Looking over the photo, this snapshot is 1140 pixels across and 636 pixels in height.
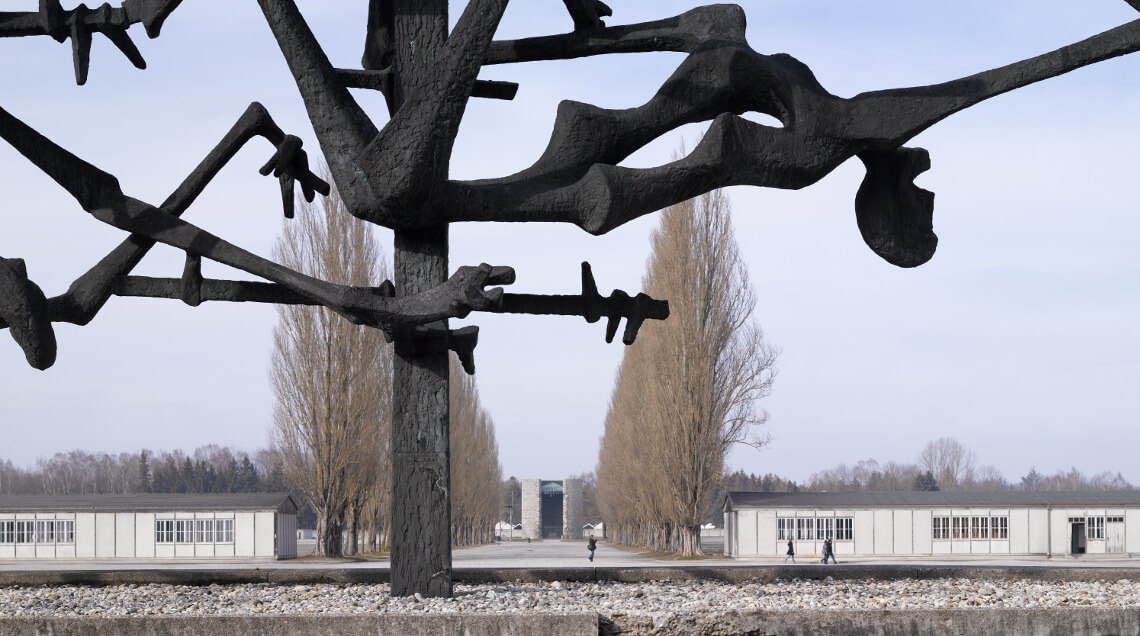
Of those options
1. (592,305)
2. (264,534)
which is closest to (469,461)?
(264,534)

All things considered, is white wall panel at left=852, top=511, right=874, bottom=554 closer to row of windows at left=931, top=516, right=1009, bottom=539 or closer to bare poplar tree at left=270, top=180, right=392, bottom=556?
row of windows at left=931, top=516, right=1009, bottom=539

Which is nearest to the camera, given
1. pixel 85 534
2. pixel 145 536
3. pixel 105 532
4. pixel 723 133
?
pixel 723 133

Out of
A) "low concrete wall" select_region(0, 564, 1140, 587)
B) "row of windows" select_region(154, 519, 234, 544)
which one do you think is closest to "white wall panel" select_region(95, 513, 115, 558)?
"row of windows" select_region(154, 519, 234, 544)

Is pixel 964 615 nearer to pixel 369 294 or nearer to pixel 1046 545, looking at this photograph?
pixel 369 294

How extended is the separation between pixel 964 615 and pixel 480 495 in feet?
150

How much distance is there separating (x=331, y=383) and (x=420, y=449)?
21.0 meters

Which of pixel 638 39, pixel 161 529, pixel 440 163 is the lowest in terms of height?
pixel 161 529

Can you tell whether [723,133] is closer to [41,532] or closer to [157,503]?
[157,503]

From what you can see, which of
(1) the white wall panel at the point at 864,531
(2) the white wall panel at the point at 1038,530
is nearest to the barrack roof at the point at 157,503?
(1) the white wall panel at the point at 864,531

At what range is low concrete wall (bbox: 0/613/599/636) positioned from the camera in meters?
4.82

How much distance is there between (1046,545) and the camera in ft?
104

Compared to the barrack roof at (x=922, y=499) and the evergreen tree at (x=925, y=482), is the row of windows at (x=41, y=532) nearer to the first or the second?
the barrack roof at (x=922, y=499)

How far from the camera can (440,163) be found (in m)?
5.55

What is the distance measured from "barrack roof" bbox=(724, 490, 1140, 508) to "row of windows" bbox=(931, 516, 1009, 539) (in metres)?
0.41
